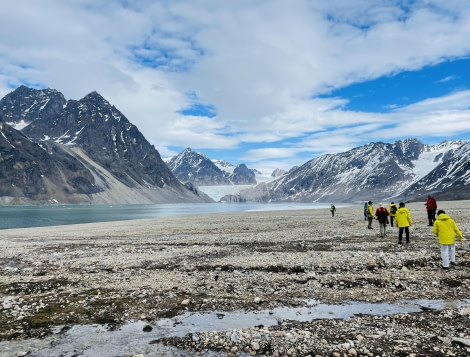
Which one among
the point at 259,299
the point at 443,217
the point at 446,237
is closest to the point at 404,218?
the point at 443,217

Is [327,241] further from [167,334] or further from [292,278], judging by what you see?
[167,334]

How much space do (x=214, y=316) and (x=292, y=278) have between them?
4779 mm

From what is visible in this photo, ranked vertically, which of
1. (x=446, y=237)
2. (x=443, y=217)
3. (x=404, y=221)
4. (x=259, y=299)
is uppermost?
(x=443, y=217)

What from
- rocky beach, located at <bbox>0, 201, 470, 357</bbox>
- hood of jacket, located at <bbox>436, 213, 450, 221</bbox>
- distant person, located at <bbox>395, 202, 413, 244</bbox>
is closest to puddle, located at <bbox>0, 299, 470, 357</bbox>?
rocky beach, located at <bbox>0, 201, 470, 357</bbox>

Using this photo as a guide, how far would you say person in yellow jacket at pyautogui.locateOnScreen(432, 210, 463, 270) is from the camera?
48.4 feet

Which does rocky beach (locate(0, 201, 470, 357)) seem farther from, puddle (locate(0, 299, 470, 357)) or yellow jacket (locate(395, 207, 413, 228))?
yellow jacket (locate(395, 207, 413, 228))

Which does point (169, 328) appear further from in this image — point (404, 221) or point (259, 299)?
point (404, 221)

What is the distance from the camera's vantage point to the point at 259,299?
481 inches

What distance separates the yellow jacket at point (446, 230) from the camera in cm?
1490

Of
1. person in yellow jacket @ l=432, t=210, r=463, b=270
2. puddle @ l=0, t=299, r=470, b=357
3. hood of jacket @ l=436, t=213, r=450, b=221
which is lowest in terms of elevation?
puddle @ l=0, t=299, r=470, b=357

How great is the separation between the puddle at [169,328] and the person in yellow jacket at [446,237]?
13.1ft

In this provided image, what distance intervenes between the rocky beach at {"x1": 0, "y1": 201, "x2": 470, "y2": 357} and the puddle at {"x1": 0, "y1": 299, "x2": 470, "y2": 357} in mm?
62

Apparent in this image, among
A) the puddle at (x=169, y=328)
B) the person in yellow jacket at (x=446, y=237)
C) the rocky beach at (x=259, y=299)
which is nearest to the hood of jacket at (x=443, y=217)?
the person in yellow jacket at (x=446, y=237)

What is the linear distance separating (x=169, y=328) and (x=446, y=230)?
12.4 metres
